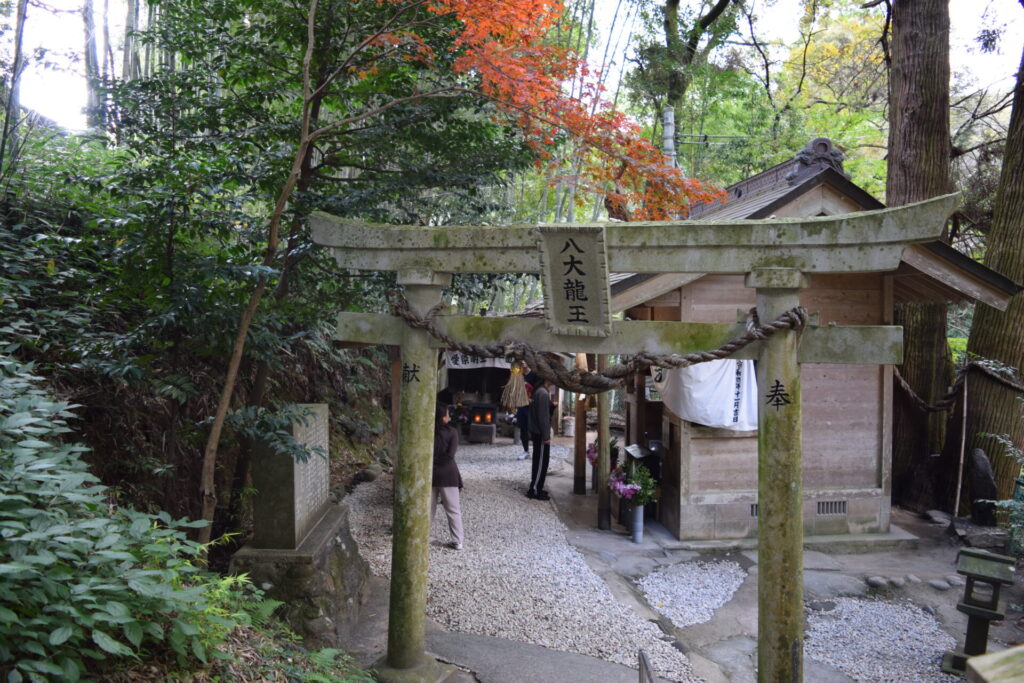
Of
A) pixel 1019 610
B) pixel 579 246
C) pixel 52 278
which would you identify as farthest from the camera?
pixel 1019 610

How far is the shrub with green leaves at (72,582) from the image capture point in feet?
8.64

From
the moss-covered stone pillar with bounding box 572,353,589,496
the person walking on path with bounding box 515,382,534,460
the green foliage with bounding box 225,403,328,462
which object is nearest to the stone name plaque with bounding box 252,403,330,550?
the green foliage with bounding box 225,403,328,462

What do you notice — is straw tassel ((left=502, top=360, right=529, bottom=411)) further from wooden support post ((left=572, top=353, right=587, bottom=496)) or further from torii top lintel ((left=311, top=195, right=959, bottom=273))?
torii top lintel ((left=311, top=195, right=959, bottom=273))

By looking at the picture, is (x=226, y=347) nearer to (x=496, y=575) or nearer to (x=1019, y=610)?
(x=496, y=575)

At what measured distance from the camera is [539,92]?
6.57m

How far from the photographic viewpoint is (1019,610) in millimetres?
6918

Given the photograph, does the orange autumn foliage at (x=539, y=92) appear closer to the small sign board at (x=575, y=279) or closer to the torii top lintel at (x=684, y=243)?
the torii top lintel at (x=684, y=243)

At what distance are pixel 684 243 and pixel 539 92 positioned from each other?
2.83 metres

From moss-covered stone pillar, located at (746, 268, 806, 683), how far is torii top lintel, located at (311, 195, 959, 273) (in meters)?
0.20

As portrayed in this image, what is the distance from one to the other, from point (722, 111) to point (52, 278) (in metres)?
19.7

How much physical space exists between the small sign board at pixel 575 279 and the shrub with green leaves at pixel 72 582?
2733 millimetres

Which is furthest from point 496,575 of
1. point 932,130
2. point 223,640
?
point 932,130

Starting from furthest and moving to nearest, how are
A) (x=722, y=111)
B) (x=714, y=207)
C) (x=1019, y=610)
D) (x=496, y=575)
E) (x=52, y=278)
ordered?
(x=722, y=111) → (x=714, y=207) → (x=496, y=575) → (x=1019, y=610) → (x=52, y=278)

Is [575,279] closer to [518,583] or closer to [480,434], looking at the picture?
[518,583]
